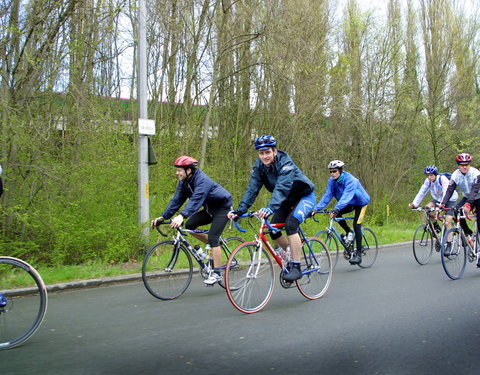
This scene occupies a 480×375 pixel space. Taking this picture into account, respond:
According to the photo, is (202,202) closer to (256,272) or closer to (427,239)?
(256,272)

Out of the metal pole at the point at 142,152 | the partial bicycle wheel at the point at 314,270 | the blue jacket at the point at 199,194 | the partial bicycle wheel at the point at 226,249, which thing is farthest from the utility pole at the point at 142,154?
the partial bicycle wheel at the point at 314,270

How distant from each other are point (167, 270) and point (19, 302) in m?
2.41

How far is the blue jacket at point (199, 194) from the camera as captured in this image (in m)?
6.71

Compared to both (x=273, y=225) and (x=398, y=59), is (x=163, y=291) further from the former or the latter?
(x=398, y=59)

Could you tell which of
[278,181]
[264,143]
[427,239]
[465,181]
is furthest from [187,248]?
[427,239]

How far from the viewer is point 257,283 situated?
597 cm

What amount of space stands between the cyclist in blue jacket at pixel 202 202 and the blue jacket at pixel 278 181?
67 cm

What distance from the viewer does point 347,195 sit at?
8.94 meters

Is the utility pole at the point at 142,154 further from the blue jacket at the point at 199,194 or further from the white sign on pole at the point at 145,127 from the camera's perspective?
the blue jacket at the point at 199,194

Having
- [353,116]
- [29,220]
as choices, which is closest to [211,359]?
[29,220]

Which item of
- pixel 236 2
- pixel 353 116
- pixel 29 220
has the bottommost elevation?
pixel 29 220

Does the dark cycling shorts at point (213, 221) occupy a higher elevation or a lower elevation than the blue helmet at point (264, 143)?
lower

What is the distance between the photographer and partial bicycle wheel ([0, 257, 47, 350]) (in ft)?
14.9

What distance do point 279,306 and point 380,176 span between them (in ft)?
54.7
